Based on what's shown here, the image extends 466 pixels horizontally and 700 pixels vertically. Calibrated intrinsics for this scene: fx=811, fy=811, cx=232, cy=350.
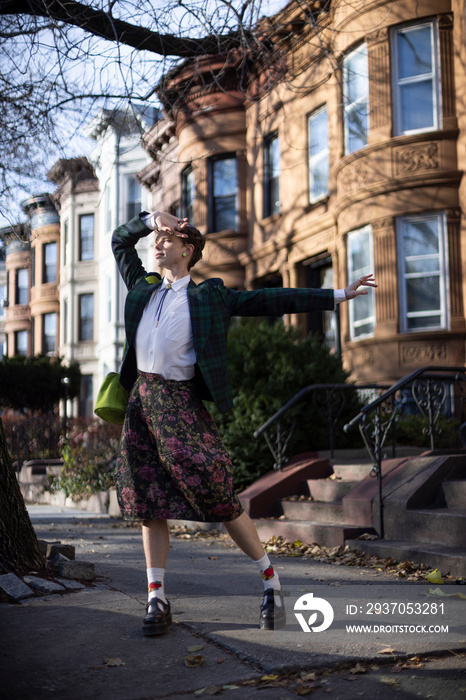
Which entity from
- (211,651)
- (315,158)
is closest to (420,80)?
(315,158)

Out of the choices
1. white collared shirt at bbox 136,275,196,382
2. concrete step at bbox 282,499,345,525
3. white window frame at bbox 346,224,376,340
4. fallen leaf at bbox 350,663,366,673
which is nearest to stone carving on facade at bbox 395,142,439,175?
white window frame at bbox 346,224,376,340

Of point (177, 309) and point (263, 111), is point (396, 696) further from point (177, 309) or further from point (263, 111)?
point (263, 111)

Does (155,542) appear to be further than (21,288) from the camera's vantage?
No

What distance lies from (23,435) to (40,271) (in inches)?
914

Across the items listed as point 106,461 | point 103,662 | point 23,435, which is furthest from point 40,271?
point 103,662

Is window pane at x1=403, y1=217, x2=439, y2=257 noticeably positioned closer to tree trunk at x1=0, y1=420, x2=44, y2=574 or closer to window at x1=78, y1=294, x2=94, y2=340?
tree trunk at x1=0, y1=420, x2=44, y2=574

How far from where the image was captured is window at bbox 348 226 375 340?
1530 cm

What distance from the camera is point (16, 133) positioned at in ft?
29.3

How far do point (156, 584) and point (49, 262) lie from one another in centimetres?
3869

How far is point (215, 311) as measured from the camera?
14.5ft

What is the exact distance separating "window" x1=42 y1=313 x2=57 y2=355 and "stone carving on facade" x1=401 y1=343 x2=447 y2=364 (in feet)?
96.0

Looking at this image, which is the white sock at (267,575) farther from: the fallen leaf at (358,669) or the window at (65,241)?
the window at (65,241)

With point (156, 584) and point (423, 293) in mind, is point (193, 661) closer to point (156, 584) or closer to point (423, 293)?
point (156, 584)

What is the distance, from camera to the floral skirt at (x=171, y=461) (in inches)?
163
